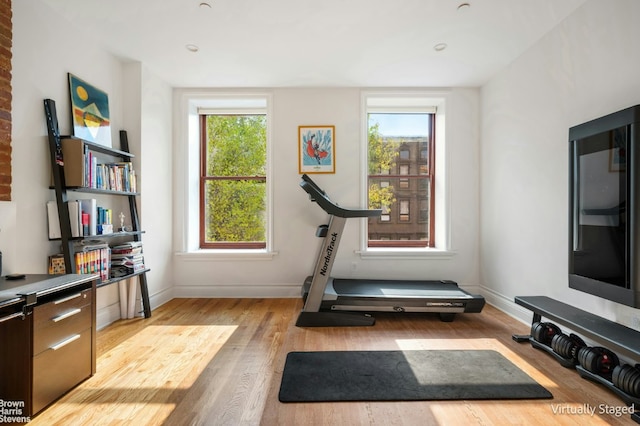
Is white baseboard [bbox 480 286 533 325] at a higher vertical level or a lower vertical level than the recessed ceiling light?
lower

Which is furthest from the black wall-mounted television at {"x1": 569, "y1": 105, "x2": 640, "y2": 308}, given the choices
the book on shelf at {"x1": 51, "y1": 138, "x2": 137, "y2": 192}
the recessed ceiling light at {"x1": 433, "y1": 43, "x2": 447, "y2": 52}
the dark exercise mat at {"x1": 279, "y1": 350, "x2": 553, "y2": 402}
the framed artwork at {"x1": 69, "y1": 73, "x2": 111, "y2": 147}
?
the framed artwork at {"x1": 69, "y1": 73, "x2": 111, "y2": 147}

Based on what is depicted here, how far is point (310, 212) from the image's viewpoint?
4156 millimetres

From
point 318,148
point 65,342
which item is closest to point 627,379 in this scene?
point 65,342

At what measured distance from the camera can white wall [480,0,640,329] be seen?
7.51 feet

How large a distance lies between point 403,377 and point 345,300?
46.6 inches

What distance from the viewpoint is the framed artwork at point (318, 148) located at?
4.15m

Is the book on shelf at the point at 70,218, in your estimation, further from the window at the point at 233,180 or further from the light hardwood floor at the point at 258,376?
the window at the point at 233,180

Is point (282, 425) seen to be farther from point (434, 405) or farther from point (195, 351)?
point (195, 351)

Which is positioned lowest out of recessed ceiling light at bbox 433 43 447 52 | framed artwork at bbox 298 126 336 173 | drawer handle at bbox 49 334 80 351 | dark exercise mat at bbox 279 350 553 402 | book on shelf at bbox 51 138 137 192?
dark exercise mat at bbox 279 350 553 402

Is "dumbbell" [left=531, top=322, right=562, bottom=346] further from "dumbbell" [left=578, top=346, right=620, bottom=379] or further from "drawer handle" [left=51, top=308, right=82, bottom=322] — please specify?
"drawer handle" [left=51, top=308, right=82, bottom=322]

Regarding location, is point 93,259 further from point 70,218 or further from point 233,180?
point 233,180

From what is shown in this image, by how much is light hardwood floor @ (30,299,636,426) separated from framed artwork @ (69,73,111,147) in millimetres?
1845

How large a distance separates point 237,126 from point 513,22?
11.1ft

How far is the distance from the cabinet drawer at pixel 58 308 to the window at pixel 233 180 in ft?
7.87
